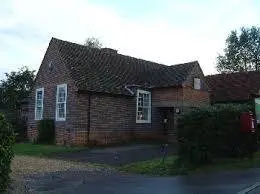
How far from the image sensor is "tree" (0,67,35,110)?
46.2 m

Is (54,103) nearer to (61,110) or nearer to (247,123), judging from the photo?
(61,110)

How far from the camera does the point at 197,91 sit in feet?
104

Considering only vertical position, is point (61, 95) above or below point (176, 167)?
above

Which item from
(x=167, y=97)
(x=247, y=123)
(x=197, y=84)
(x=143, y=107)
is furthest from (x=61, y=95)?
(x=247, y=123)

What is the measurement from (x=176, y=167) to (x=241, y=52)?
2231 inches

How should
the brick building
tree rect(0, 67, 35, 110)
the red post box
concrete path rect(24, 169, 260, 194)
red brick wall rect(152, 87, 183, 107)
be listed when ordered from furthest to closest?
tree rect(0, 67, 35, 110), red brick wall rect(152, 87, 183, 107), the brick building, the red post box, concrete path rect(24, 169, 260, 194)

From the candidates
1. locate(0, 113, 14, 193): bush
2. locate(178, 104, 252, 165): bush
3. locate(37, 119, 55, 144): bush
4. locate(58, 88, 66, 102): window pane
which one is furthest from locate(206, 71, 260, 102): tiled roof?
locate(0, 113, 14, 193): bush

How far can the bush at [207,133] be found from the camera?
57.1 ft

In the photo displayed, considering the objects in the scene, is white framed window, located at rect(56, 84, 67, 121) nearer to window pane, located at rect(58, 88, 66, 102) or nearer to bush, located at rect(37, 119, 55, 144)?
window pane, located at rect(58, 88, 66, 102)

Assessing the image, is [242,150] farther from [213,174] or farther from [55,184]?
[55,184]

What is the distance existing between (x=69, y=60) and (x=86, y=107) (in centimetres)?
375

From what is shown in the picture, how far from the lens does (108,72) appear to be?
104ft

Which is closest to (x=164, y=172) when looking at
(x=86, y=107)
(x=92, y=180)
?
(x=92, y=180)

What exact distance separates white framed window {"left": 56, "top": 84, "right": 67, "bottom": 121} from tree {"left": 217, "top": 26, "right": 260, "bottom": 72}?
142 ft
